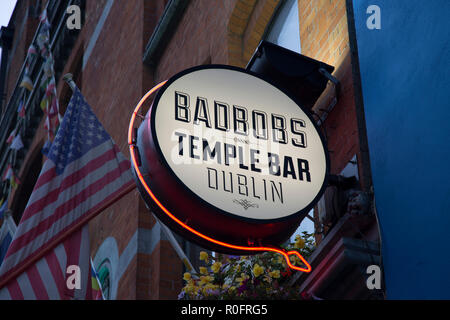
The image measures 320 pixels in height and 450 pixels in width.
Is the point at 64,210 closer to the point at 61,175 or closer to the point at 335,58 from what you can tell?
the point at 61,175

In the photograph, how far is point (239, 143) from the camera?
518 centimetres

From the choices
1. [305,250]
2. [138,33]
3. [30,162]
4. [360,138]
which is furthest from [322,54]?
[30,162]

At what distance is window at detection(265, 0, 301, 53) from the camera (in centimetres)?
743

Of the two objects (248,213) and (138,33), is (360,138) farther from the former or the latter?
(138,33)

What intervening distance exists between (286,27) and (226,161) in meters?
3.07

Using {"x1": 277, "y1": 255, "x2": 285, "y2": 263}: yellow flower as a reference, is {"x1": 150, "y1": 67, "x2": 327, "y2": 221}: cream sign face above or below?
above

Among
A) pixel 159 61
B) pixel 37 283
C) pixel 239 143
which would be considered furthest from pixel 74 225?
pixel 159 61

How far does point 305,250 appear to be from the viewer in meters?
5.84

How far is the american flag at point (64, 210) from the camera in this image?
21.7 ft

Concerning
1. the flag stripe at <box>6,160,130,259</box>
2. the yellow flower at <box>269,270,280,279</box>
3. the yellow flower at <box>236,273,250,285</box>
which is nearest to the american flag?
the flag stripe at <box>6,160,130,259</box>

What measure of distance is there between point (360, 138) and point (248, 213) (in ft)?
4.19

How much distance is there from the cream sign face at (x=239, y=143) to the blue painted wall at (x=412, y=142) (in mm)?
465

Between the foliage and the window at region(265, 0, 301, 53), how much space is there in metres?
2.18

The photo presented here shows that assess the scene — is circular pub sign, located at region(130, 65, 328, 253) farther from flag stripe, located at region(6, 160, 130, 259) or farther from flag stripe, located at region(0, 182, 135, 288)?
flag stripe, located at region(6, 160, 130, 259)
